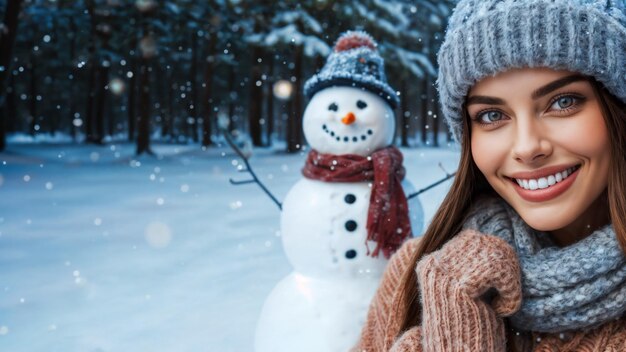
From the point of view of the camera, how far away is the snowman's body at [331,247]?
3.22m

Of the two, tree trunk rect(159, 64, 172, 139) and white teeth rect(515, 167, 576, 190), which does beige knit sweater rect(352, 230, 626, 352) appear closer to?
white teeth rect(515, 167, 576, 190)

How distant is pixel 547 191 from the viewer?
1.43 meters

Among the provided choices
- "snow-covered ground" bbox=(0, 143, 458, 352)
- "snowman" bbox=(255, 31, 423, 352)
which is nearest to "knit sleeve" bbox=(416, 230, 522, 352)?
"snowman" bbox=(255, 31, 423, 352)

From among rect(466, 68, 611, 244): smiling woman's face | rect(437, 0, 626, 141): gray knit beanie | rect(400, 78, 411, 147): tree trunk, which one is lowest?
rect(400, 78, 411, 147): tree trunk

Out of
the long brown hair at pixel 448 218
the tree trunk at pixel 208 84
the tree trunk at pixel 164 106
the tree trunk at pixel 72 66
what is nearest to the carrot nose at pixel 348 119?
the long brown hair at pixel 448 218

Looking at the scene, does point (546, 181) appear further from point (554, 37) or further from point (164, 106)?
point (164, 106)

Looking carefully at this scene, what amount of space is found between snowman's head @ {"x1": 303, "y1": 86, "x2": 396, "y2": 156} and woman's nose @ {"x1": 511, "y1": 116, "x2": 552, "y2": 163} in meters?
1.89

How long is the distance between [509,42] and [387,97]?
2.16 m

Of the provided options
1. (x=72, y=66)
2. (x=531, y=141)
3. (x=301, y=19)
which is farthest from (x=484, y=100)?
(x=72, y=66)

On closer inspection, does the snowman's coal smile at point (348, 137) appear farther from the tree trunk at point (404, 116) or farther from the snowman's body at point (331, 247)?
the tree trunk at point (404, 116)

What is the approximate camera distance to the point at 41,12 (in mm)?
16875

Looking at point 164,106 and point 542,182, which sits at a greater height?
point 542,182

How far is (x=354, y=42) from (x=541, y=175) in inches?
96.1

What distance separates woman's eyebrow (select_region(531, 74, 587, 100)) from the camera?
135cm
